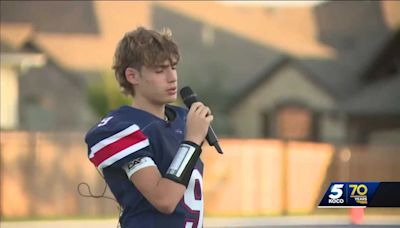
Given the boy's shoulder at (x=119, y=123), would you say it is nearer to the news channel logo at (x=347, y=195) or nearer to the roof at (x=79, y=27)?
the news channel logo at (x=347, y=195)

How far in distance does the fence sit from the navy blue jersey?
10627 millimetres

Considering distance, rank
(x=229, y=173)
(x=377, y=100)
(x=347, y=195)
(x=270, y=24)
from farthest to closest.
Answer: (x=270, y=24)
(x=377, y=100)
(x=229, y=173)
(x=347, y=195)

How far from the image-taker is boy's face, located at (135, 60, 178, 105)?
2055 mm

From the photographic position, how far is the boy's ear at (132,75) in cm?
207

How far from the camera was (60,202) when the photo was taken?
12945 mm

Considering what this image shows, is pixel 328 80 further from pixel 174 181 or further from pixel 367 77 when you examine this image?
pixel 174 181

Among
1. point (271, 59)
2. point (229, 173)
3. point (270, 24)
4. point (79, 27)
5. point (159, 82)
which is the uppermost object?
point (159, 82)

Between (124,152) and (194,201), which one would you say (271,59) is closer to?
(194,201)

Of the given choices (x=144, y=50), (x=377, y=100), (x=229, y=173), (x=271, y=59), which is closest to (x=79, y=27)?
(x=271, y=59)

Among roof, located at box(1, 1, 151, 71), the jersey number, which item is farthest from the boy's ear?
roof, located at box(1, 1, 151, 71)

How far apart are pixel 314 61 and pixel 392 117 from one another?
262 cm

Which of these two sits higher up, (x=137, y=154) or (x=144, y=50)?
(x=144, y=50)

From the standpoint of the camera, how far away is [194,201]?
2092 mm

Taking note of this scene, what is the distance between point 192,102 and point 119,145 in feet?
0.93
